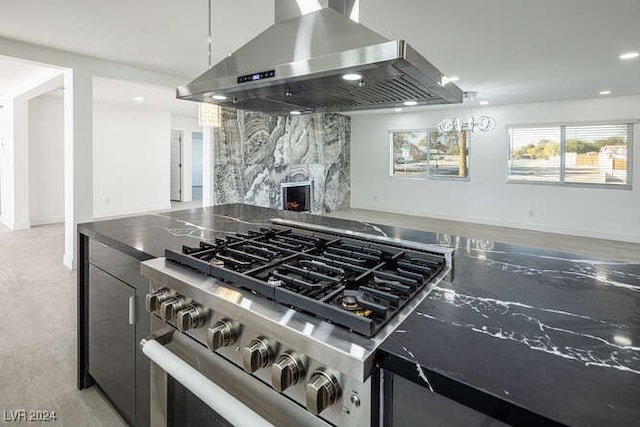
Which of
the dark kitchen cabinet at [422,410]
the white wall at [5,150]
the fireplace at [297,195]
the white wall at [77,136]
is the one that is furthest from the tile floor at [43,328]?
the fireplace at [297,195]

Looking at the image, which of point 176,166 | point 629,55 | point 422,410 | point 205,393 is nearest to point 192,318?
point 205,393

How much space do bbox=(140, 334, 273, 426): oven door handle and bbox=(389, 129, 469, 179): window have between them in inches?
317

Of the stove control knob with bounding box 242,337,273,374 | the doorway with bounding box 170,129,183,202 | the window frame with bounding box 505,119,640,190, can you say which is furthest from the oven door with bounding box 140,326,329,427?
the doorway with bounding box 170,129,183,202

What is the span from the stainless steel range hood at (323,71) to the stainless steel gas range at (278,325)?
0.62 m

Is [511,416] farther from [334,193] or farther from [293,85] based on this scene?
[334,193]

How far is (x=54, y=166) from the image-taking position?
7.16m

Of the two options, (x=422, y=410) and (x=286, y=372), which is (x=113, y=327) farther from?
(x=422, y=410)

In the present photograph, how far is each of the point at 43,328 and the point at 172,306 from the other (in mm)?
2444

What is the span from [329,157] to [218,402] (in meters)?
8.27

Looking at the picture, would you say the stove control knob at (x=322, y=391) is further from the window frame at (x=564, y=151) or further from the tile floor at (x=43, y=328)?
the window frame at (x=564, y=151)

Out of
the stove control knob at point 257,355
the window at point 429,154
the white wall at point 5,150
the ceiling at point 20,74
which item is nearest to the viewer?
the stove control knob at point 257,355

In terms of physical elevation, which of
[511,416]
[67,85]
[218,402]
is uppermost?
[67,85]

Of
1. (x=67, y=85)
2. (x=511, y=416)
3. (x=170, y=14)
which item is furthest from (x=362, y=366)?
(x=67, y=85)

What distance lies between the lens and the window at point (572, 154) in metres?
6.50
